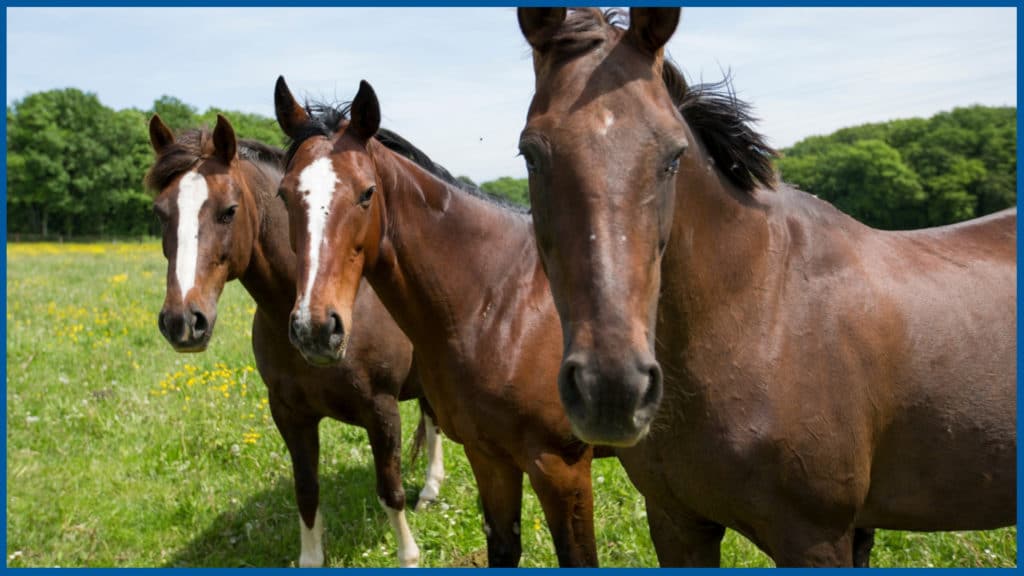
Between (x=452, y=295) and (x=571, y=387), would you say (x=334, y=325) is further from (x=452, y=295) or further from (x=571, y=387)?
(x=571, y=387)

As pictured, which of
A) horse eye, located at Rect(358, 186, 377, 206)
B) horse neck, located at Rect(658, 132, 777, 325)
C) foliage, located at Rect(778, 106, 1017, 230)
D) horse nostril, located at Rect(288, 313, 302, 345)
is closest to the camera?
horse neck, located at Rect(658, 132, 777, 325)

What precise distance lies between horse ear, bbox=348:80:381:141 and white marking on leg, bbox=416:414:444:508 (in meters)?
2.98

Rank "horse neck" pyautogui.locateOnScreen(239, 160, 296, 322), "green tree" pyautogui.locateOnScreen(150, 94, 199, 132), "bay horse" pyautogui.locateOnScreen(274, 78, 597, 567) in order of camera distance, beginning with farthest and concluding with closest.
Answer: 1. "green tree" pyautogui.locateOnScreen(150, 94, 199, 132)
2. "horse neck" pyautogui.locateOnScreen(239, 160, 296, 322)
3. "bay horse" pyautogui.locateOnScreen(274, 78, 597, 567)

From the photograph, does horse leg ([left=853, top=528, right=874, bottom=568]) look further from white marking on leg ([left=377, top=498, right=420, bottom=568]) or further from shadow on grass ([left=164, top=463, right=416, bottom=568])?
shadow on grass ([left=164, top=463, right=416, bottom=568])

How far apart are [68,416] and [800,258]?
680 centimetres

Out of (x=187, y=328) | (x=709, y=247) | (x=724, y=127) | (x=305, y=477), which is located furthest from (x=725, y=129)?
(x=305, y=477)

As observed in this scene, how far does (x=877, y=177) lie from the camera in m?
53.5

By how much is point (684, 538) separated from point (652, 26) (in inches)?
62.1

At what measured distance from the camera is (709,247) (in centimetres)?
216

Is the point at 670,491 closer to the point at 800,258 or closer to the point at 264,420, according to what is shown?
the point at 800,258

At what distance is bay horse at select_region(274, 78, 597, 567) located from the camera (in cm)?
321

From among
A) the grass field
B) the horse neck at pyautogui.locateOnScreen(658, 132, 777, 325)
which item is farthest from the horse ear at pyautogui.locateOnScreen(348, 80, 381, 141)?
the grass field

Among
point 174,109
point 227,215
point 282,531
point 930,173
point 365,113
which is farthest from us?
point 174,109

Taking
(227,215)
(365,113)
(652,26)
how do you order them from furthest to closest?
1. (227,215)
2. (365,113)
3. (652,26)
